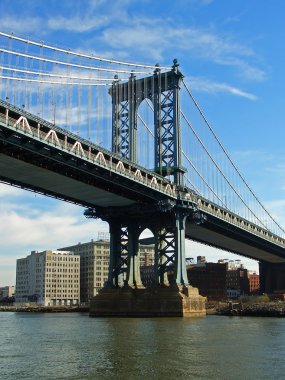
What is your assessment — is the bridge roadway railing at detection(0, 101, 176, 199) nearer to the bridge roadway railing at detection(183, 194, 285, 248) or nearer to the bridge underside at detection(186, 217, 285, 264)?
the bridge roadway railing at detection(183, 194, 285, 248)

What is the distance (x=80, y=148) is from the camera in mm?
64938

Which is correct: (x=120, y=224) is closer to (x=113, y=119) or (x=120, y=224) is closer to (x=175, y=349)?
(x=113, y=119)

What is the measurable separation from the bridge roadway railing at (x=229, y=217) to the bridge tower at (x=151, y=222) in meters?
4.77

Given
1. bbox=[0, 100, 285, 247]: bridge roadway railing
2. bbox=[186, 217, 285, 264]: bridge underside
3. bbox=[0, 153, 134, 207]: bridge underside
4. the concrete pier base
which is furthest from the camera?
bbox=[186, 217, 285, 264]: bridge underside

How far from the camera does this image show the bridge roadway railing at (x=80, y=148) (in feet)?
186

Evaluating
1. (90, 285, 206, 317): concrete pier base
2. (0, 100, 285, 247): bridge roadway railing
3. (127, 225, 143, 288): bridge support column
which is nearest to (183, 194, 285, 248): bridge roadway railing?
(0, 100, 285, 247): bridge roadway railing

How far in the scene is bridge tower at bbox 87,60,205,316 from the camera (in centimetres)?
8312

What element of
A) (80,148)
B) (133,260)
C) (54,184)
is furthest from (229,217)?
(80,148)

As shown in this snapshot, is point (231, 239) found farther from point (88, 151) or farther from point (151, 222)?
point (88, 151)

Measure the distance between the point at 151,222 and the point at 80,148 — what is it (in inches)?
1099

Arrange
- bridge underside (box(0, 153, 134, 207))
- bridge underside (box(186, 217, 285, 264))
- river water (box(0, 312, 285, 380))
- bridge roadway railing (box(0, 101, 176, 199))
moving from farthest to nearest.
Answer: bridge underside (box(186, 217, 285, 264)) < bridge underside (box(0, 153, 134, 207)) < bridge roadway railing (box(0, 101, 176, 199)) < river water (box(0, 312, 285, 380))

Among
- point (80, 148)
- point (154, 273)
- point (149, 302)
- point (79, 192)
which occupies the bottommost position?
point (149, 302)

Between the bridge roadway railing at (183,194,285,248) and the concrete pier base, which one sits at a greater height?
the bridge roadway railing at (183,194,285,248)

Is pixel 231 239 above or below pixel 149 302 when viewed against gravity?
above
